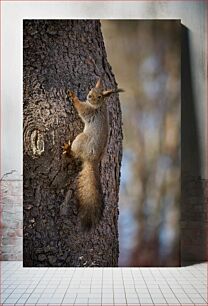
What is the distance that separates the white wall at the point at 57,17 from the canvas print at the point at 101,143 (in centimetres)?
11

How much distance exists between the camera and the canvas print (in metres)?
3.50

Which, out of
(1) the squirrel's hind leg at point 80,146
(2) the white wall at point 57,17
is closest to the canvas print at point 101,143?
(1) the squirrel's hind leg at point 80,146

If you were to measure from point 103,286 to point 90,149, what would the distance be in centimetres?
97

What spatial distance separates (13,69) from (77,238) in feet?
4.37

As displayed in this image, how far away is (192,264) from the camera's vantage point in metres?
3.60

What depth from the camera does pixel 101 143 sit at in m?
3.50

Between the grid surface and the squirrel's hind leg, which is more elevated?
the squirrel's hind leg

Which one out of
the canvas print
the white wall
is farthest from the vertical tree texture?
the white wall

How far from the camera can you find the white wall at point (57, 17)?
142 inches

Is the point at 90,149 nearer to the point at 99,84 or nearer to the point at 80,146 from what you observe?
the point at 80,146

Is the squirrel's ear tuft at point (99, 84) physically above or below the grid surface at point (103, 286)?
above

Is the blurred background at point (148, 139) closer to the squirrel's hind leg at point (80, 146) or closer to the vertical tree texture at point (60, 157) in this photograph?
the vertical tree texture at point (60, 157)

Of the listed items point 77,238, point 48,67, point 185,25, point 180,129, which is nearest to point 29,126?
point 48,67

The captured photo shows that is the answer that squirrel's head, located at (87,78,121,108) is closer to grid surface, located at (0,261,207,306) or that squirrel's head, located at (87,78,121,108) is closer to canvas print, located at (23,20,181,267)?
canvas print, located at (23,20,181,267)
